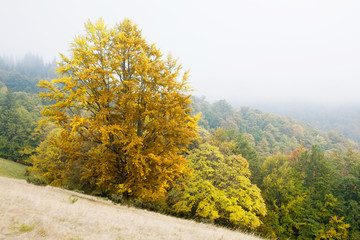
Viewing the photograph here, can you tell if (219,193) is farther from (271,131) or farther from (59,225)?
(271,131)

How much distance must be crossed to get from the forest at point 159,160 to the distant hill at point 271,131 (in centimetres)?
6804

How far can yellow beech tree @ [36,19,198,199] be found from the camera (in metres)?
8.60

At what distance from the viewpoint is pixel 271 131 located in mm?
131875

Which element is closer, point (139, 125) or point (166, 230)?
point (166, 230)

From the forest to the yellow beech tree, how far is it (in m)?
0.05

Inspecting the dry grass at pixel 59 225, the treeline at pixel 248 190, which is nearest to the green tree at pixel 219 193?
the treeline at pixel 248 190

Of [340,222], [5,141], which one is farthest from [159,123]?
[5,141]

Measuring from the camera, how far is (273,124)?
146 metres

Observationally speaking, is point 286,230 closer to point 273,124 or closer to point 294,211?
point 294,211

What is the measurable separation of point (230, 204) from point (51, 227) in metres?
16.1

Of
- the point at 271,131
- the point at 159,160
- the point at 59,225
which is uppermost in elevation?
the point at 159,160

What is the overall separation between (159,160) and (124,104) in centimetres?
337

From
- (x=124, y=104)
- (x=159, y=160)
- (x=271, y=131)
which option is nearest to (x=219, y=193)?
(x=159, y=160)

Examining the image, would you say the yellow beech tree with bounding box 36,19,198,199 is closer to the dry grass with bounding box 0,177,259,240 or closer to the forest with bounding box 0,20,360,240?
the forest with bounding box 0,20,360,240
